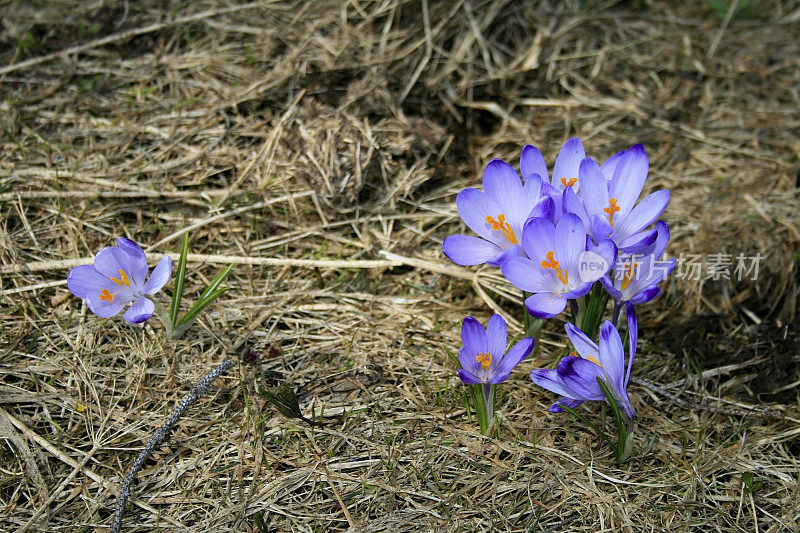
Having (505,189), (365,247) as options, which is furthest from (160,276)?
(505,189)

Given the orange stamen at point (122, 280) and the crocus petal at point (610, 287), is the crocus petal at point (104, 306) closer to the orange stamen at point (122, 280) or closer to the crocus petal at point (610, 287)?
the orange stamen at point (122, 280)

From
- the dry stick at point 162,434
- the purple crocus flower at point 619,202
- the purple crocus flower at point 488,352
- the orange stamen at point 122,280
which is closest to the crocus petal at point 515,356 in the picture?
the purple crocus flower at point 488,352

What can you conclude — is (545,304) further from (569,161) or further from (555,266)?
(569,161)

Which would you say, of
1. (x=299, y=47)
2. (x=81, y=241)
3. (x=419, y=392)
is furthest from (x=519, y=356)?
(x=299, y=47)

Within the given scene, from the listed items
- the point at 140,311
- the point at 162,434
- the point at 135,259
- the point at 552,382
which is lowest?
the point at 162,434

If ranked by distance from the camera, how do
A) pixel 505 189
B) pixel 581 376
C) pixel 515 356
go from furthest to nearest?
pixel 505 189 < pixel 515 356 < pixel 581 376

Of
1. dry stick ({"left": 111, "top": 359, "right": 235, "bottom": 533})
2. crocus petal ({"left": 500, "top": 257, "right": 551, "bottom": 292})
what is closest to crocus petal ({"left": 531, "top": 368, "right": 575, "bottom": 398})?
crocus petal ({"left": 500, "top": 257, "right": 551, "bottom": 292})
